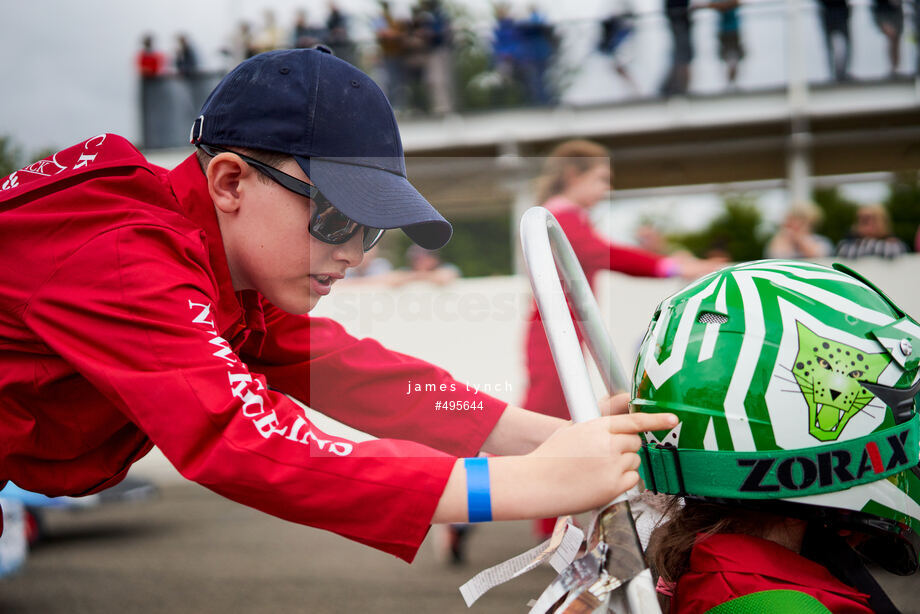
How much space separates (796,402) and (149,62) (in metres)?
13.8

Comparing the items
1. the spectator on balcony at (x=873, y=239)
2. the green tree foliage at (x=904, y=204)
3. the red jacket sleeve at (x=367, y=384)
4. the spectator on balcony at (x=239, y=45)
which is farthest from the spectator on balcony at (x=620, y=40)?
the red jacket sleeve at (x=367, y=384)

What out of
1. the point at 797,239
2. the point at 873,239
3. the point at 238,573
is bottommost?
the point at 238,573

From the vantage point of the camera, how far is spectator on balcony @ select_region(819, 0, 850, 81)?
12.7 meters

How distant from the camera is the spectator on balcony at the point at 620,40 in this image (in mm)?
13422

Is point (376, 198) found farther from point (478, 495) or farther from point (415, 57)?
point (415, 57)

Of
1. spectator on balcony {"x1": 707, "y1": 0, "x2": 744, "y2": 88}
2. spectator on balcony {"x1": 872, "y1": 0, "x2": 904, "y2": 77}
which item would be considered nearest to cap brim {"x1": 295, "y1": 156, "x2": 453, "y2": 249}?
spectator on balcony {"x1": 707, "y1": 0, "x2": 744, "y2": 88}

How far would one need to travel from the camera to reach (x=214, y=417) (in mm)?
1277

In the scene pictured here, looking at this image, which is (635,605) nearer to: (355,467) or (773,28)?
(355,467)

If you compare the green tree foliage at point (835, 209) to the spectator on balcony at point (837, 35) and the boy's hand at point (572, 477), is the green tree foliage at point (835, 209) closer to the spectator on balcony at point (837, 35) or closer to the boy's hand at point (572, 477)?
the spectator on balcony at point (837, 35)

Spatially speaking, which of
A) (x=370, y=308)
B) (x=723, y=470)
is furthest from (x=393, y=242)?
(x=723, y=470)

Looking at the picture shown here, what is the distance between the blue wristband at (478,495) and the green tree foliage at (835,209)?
19.7m

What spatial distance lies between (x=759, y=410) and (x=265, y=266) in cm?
91

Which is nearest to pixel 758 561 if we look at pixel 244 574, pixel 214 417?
pixel 214 417

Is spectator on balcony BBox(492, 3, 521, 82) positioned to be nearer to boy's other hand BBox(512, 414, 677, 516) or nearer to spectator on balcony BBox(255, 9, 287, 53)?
spectator on balcony BBox(255, 9, 287, 53)
